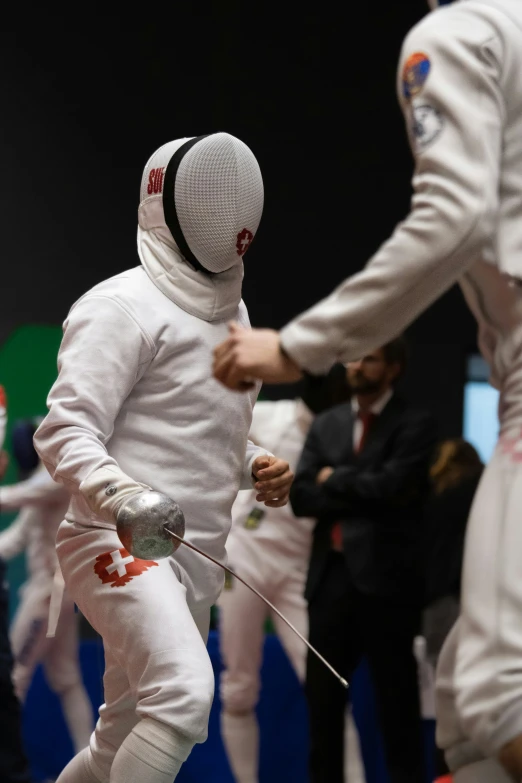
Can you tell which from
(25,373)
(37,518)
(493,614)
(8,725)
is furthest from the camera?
(25,373)

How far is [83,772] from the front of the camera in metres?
2.40

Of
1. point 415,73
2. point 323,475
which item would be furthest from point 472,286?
point 323,475

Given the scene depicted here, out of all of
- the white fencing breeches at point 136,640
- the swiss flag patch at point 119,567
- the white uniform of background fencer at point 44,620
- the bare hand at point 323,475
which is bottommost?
the white uniform of background fencer at point 44,620

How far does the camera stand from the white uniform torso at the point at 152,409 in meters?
2.26

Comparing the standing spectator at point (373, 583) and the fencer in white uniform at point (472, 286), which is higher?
the fencer in white uniform at point (472, 286)

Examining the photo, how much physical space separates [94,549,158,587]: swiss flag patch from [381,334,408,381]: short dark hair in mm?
1675

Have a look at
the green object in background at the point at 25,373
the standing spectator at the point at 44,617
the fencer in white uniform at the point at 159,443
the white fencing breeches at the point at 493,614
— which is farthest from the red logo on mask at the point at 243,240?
the green object in background at the point at 25,373

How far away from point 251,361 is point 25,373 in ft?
16.1

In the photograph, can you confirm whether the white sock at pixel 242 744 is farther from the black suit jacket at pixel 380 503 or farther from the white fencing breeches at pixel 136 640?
the white fencing breeches at pixel 136 640

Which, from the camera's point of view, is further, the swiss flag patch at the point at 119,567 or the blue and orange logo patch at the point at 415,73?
the swiss flag patch at the point at 119,567

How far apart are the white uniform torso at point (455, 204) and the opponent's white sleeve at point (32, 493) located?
3.05 m

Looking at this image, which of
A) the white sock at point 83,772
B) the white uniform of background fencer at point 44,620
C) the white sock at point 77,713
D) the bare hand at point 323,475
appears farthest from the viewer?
the white uniform of background fencer at point 44,620

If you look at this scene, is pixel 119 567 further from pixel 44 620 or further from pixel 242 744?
pixel 44 620

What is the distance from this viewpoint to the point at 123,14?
5.83 metres
